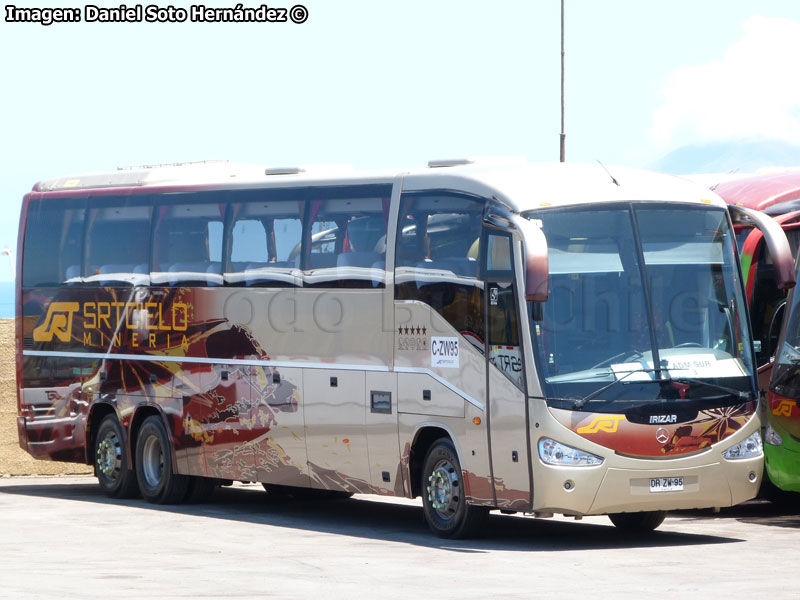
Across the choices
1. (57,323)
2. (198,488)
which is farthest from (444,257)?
(57,323)

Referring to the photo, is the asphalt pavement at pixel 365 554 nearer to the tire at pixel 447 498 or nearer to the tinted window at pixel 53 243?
the tire at pixel 447 498

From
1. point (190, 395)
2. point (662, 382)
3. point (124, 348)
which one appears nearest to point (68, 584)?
point (662, 382)

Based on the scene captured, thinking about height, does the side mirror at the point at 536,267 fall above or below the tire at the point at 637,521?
above

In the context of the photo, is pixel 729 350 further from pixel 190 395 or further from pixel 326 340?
pixel 190 395

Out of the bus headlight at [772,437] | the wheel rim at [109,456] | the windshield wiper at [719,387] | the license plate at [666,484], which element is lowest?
the wheel rim at [109,456]

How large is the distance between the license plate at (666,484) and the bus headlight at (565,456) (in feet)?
1.88

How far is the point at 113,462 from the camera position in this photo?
71.4ft

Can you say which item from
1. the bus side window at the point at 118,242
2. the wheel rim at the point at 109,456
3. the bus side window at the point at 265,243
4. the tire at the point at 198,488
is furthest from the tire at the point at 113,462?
the bus side window at the point at 265,243

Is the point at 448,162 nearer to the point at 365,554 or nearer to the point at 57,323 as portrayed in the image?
the point at 365,554

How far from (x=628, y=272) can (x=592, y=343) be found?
0.78m

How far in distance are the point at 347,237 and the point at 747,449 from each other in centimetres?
474

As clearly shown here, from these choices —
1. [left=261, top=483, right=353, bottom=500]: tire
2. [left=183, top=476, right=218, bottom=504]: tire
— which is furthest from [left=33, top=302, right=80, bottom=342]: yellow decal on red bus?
[left=261, top=483, right=353, bottom=500]: tire

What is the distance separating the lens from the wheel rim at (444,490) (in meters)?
16.0

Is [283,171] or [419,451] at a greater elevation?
[283,171]
